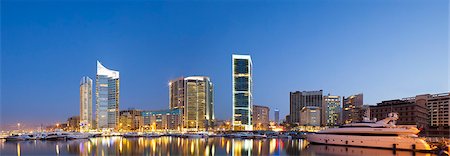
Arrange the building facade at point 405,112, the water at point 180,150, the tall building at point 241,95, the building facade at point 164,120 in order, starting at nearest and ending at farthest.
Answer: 1. the water at point 180,150
2. the building facade at point 405,112
3. the tall building at point 241,95
4. the building facade at point 164,120

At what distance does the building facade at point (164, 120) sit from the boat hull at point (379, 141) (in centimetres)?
11272

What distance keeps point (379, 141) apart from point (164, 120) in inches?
5060

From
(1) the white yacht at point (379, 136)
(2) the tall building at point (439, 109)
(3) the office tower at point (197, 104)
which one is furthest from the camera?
(3) the office tower at point (197, 104)

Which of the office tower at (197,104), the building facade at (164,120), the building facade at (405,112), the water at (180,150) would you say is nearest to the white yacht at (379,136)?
the water at (180,150)

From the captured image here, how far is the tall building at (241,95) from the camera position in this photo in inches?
5453

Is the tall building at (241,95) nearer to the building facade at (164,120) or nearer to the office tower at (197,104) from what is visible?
the office tower at (197,104)

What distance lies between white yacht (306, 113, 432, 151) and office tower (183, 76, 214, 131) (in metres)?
112

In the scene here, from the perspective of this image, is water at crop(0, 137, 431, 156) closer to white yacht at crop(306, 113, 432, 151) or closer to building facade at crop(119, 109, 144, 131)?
white yacht at crop(306, 113, 432, 151)

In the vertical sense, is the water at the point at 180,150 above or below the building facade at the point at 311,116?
above

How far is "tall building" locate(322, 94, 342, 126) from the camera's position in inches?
6383

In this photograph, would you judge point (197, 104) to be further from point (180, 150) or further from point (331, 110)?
point (180, 150)

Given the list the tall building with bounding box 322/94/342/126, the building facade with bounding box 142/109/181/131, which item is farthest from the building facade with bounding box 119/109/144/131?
the tall building with bounding box 322/94/342/126

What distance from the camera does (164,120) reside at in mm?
162000

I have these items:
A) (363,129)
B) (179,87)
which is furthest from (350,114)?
(363,129)
